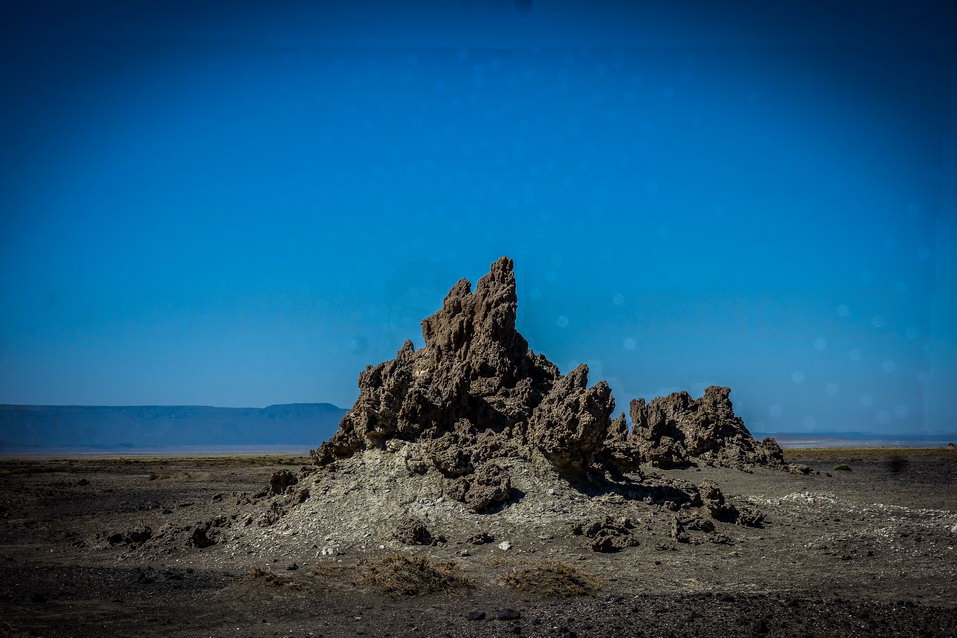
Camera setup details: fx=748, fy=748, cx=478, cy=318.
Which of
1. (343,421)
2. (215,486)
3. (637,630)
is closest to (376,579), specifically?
(637,630)

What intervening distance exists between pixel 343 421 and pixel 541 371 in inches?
246

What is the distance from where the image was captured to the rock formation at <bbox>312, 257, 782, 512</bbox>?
17.9 metres

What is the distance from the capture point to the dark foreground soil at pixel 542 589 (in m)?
10.8

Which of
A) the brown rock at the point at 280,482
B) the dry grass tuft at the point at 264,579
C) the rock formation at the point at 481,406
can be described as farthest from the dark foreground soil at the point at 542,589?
the brown rock at the point at 280,482

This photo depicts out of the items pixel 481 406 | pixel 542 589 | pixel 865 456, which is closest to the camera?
pixel 542 589

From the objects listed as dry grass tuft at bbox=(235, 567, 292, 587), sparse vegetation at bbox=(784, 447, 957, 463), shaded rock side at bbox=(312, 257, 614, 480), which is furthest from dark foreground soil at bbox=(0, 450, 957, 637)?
sparse vegetation at bbox=(784, 447, 957, 463)

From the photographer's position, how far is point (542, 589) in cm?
1272

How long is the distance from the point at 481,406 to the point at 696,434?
21.1 metres

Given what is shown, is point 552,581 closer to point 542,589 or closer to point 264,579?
point 542,589

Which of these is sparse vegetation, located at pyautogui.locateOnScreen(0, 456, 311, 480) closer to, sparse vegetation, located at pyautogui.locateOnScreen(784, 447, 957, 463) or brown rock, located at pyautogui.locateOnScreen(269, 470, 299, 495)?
brown rock, located at pyautogui.locateOnScreen(269, 470, 299, 495)

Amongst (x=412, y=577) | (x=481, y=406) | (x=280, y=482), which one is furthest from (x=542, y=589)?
(x=280, y=482)

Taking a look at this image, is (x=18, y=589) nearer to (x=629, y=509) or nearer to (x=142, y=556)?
(x=142, y=556)

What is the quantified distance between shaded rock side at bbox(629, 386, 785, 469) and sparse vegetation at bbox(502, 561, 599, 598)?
22.3 m

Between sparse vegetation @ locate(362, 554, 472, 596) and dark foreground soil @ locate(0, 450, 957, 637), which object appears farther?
sparse vegetation @ locate(362, 554, 472, 596)
